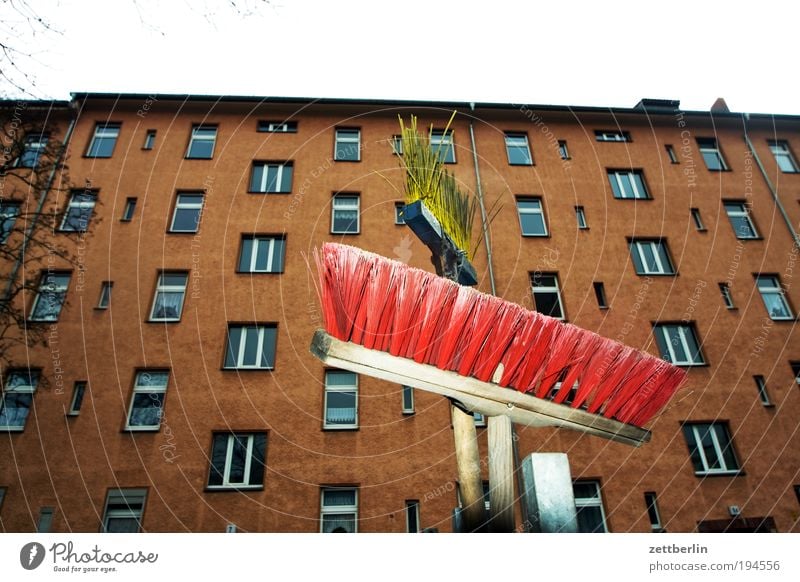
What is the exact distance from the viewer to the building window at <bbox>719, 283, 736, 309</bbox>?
1147 cm

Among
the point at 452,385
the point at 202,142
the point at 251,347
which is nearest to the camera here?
the point at 452,385

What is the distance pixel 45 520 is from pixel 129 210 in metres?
7.37

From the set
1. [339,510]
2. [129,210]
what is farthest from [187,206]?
[339,510]

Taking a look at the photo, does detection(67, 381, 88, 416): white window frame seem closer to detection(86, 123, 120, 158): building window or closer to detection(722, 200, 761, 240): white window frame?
detection(86, 123, 120, 158): building window

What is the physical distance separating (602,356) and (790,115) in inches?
681

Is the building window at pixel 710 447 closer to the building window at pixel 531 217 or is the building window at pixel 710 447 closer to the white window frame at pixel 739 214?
the white window frame at pixel 739 214

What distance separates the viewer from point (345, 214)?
12680mm

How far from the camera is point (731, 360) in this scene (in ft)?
35.5

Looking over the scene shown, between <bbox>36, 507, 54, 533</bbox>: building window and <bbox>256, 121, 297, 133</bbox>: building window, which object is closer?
<bbox>36, 507, 54, 533</bbox>: building window

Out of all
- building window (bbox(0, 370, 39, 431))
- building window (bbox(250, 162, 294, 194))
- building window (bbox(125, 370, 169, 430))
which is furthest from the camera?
Answer: building window (bbox(250, 162, 294, 194))

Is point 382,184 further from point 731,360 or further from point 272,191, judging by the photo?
point 731,360
